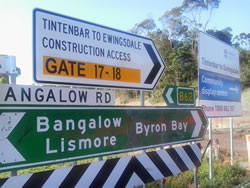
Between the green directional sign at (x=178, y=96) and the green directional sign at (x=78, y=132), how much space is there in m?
0.17

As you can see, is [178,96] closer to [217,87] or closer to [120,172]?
[120,172]

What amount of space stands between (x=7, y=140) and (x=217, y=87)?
5494mm

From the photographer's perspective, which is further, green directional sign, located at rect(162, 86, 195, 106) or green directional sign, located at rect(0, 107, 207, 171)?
green directional sign, located at rect(162, 86, 195, 106)

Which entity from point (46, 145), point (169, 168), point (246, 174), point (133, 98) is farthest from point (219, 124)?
point (46, 145)

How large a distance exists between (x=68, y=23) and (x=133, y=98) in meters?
32.4

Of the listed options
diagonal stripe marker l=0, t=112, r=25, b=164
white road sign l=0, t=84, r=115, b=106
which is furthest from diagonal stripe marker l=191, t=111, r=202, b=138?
diagonal stripe marker l=0, t=112, r=25, b=164

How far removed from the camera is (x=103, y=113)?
2975 mm

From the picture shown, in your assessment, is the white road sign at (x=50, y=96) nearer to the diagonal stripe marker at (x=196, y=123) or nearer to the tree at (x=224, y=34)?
the diagonal stripe marker at (x=196, y=123)

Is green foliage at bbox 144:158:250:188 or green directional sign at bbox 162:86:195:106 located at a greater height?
green directional sign at bbox 162:86:195:106

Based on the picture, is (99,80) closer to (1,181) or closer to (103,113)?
(103,113)

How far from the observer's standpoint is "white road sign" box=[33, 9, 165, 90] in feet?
9.53

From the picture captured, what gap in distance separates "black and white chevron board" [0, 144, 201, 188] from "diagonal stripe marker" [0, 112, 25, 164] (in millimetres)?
165

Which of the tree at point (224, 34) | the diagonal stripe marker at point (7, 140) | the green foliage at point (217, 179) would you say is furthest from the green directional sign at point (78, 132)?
the tree at point (224, 34)

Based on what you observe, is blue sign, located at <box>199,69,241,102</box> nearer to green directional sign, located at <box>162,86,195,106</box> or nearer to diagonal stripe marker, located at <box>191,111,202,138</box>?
green directional sign, located at <box>162,86,195,106</box>
